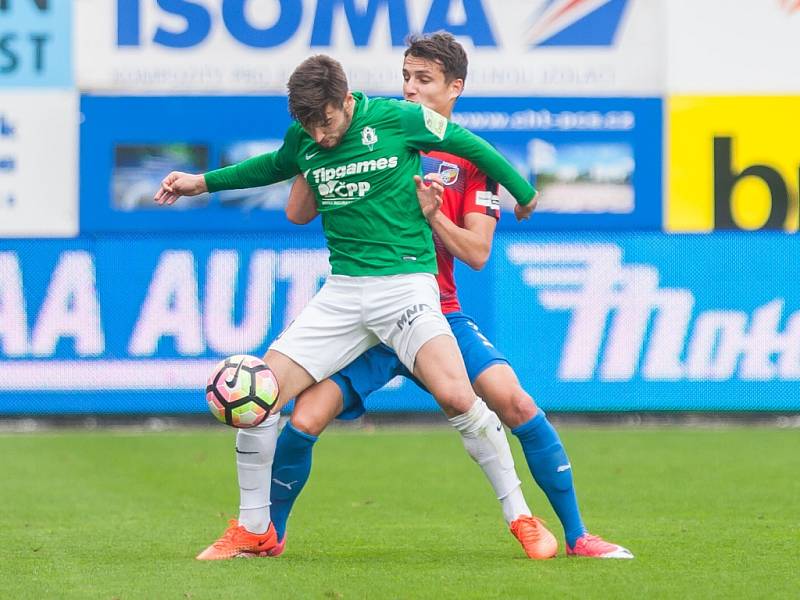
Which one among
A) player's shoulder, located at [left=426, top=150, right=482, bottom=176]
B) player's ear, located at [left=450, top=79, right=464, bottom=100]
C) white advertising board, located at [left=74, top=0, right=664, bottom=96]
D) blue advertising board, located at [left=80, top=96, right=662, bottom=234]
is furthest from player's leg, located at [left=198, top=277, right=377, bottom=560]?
white advertising board, located at [left=74, top=0, right=664, bottom=96]

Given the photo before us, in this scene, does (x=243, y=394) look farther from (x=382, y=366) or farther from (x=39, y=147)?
(x=39, y=147)

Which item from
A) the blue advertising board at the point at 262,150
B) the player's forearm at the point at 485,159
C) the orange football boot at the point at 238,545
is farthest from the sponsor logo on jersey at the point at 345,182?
the blue advertising board at the point at 262,150

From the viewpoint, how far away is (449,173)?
288 inches

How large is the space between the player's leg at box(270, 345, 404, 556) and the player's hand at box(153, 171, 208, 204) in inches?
40.5

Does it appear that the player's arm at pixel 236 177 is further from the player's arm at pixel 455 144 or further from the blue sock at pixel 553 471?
the blue sock at pixel 553 471

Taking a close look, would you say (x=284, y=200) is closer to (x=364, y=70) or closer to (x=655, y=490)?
(x=364, y=70)

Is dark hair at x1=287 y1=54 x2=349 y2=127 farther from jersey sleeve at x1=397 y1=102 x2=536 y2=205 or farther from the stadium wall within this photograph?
the stadium wall

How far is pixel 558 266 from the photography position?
15062mm

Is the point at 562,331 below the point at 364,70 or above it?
below

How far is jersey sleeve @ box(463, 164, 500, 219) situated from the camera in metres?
7.20

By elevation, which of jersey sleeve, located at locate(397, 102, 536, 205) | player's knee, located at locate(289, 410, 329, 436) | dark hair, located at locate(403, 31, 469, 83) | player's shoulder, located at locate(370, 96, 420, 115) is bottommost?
player's knee, located at locate(289, 410, 329, 436)

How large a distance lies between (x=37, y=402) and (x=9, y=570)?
840 centimetres

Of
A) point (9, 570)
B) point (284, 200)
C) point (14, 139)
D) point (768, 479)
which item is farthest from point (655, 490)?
point (14, 139)

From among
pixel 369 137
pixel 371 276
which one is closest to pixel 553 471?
pixel 371 276
